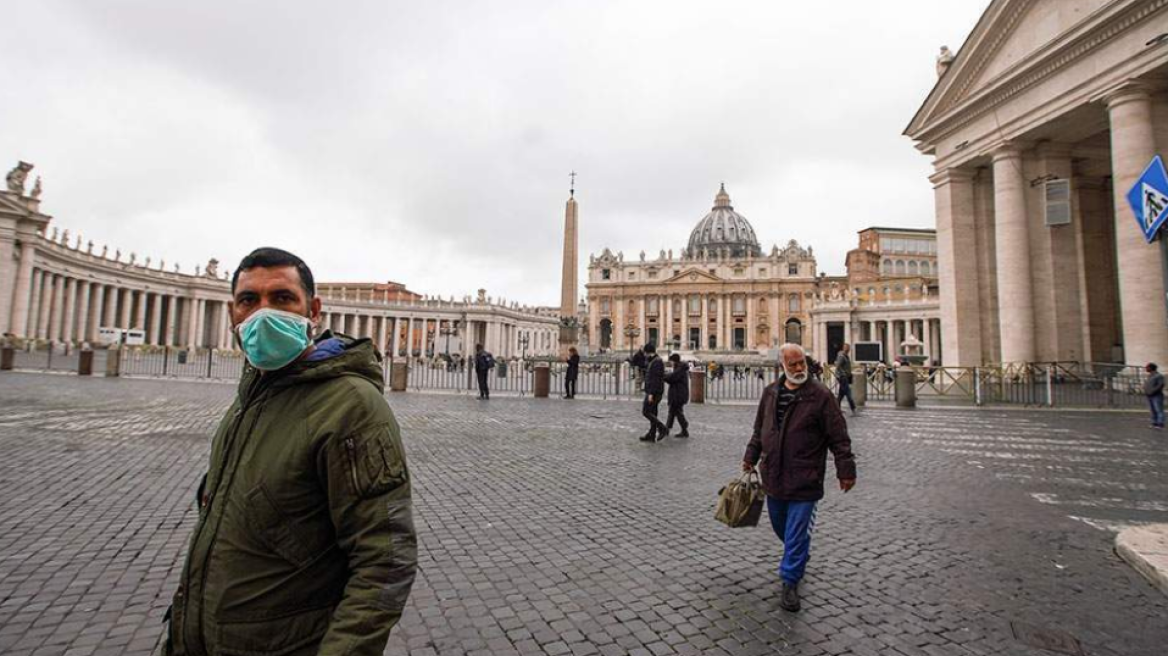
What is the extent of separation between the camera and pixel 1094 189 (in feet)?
68.7

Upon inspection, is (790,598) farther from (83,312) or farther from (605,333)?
(605,333)

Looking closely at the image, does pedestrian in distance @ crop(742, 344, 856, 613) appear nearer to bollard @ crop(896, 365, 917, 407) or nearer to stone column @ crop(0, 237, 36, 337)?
bollard @ crop(896, 365, 917, 407)

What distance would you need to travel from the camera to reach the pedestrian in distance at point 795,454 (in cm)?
338

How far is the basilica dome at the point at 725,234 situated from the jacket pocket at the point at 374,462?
96.3 meters

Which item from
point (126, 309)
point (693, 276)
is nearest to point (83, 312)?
point (126, 309)

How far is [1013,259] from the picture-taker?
18.5 meters

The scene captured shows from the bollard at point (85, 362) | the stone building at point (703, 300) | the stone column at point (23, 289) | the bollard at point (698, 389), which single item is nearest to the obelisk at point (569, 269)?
the bollard at point (698, 389)

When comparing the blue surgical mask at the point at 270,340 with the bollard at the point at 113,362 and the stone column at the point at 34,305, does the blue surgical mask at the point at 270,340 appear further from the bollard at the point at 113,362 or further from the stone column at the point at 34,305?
the stone column at the point at 34,305

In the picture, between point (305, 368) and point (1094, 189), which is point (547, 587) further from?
point (1094, 189)

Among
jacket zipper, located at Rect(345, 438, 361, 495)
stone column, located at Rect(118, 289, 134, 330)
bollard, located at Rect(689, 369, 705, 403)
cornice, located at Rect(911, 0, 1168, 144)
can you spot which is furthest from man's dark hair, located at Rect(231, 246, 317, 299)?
stone column, located at Rect(118, 289, 134, 330)

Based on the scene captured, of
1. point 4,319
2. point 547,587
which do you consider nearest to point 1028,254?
point 547,587

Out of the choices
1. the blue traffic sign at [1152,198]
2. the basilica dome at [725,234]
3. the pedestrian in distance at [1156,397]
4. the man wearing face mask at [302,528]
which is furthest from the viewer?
the basilica dome at [725,234]

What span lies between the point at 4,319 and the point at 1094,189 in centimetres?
5690

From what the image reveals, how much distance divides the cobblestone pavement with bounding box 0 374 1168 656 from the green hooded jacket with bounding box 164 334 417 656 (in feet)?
5.08
